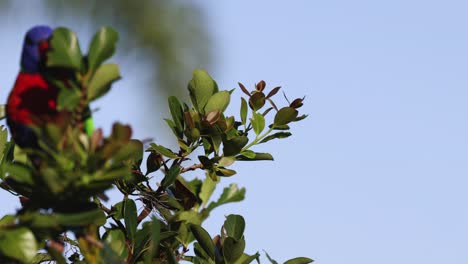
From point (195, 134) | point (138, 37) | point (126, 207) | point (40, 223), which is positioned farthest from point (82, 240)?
point (138, 37)

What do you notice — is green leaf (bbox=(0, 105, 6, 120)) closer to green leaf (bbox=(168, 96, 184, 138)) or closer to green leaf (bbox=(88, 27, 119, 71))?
green leaf (bbox=(88, 27, 119, 71))

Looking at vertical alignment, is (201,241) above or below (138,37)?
below

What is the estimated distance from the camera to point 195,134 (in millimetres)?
3156

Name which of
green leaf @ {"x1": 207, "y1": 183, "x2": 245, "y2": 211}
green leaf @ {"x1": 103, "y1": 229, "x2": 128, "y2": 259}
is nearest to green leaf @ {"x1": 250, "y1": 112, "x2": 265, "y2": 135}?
green leaf @ {"x1": 103, "y1": 229, "x2": 128, "y2": 259}

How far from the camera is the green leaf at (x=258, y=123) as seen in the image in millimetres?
3303

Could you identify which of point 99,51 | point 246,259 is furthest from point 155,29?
point 99,51

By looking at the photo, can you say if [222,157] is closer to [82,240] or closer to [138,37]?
[82,240]

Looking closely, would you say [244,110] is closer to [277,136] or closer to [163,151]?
[277,136]

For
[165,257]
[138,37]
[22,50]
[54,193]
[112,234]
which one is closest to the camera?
[54,193]

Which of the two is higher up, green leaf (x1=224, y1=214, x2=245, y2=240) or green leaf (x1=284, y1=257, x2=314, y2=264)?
green leaf (x1=224, y1=214, x2=245, y2=240)

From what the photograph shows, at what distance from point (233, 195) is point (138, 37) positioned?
4.90 meters

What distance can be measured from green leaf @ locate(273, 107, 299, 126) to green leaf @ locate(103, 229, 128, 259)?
800 millimetres

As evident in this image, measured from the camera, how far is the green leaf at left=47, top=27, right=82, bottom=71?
7.06ft

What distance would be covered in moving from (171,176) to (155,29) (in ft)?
14.3
